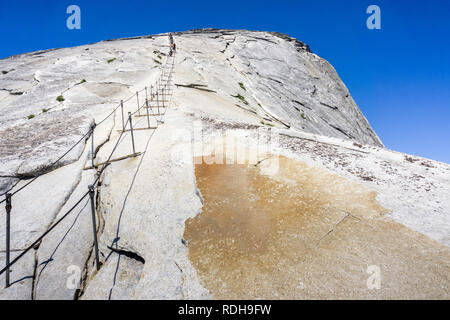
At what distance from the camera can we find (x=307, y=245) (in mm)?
4746

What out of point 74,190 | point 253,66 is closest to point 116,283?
point 74,190

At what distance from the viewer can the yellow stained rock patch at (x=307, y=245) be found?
12.8 ft

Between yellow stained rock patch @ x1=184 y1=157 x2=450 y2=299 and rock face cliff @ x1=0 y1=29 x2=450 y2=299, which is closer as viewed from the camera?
yellow stained rock patch @ x1=184 y1=157 x2=450 y2=299

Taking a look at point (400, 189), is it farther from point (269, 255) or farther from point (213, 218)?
point (213, 218)

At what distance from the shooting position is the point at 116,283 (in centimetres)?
472

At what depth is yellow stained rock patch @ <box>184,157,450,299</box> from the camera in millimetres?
3914

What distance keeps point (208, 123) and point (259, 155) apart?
438cm

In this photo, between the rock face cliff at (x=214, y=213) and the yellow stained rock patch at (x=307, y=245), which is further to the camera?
the rock face cliff at (x=214, y=213)
